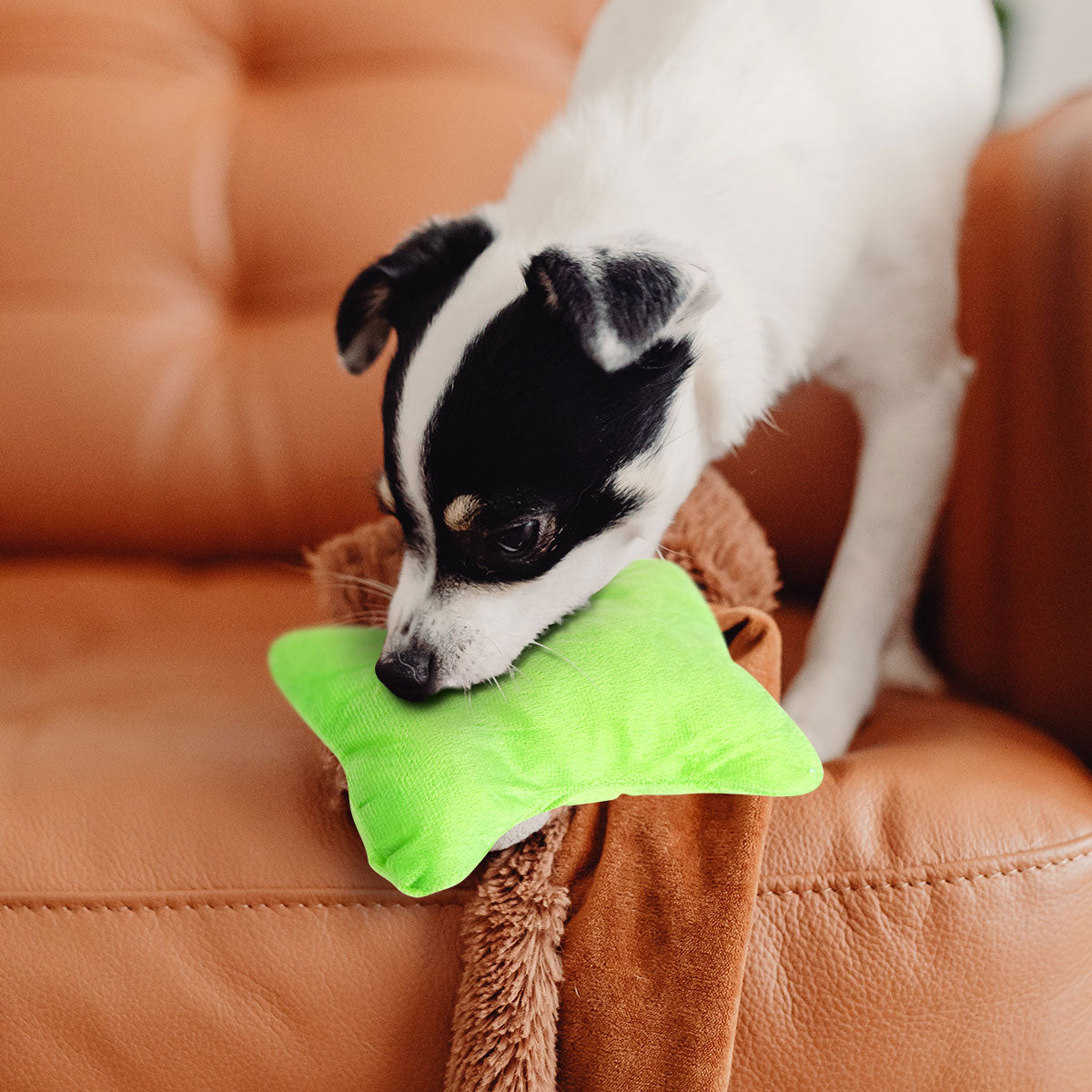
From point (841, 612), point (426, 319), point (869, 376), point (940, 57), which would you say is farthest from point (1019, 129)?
point (426, 319)

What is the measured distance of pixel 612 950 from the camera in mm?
671

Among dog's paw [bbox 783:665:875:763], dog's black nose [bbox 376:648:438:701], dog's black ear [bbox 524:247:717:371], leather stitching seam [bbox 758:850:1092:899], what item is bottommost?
dog's paw [bbox 783:665:875:763]

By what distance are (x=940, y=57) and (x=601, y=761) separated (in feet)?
3.26

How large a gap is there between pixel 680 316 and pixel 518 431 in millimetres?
184

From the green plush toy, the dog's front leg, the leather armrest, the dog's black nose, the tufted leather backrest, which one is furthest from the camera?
the tufted leather backrest

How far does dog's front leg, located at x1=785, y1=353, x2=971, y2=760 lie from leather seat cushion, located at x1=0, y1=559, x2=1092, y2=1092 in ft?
1.12

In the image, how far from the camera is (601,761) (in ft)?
2.17

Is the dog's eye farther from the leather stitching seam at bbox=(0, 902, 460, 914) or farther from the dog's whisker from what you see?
the leather stitching seam at bbox=(0, 902, 460, 914)

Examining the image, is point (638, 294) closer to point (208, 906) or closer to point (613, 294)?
point (613, 294)

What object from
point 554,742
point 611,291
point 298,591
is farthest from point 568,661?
point 298,591

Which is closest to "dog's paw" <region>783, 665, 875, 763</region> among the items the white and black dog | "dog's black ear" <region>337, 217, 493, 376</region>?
the white and black dog

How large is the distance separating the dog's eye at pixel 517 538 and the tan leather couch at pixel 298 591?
25cm

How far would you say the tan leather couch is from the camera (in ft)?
2.23

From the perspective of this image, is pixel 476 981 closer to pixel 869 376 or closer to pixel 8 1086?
pixel 8 1086
